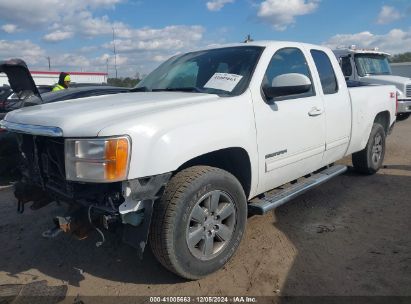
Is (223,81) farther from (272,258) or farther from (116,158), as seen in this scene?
(272,258)

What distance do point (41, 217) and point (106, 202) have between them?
2327 mm

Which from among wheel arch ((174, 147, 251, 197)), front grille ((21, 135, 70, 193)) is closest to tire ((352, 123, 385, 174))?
wheel arch ((174, 147, 251, 197))

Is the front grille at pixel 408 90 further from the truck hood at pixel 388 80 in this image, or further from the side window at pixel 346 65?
the side window at pixel 346 65

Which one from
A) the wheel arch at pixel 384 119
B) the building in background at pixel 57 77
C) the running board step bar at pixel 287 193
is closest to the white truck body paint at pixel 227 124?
the running board step bar at pixel 287 193

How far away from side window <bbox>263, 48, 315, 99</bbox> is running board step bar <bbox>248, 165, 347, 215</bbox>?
37.1 inches

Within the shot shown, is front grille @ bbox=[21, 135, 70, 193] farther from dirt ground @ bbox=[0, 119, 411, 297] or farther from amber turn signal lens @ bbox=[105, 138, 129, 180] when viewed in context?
dirt ground @ bbox=[0, 119, 411, 297]

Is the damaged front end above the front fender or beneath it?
beneath

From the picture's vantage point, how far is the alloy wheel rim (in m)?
3.02

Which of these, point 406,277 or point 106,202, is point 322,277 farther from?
point 106,202

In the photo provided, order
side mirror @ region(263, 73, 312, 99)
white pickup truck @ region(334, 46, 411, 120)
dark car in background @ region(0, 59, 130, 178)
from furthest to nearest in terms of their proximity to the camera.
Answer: white pickup truck @ region(334, 46, 411, 120) < dark car in background @ region(0, 59, 130, 178) < side mirror @ region(263, 73, 312, 99)

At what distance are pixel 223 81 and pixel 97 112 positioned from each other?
4.01 ft

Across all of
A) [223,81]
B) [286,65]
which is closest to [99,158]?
[223,81]

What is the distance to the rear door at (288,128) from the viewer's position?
11.5 ft

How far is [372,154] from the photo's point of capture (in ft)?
19.2
